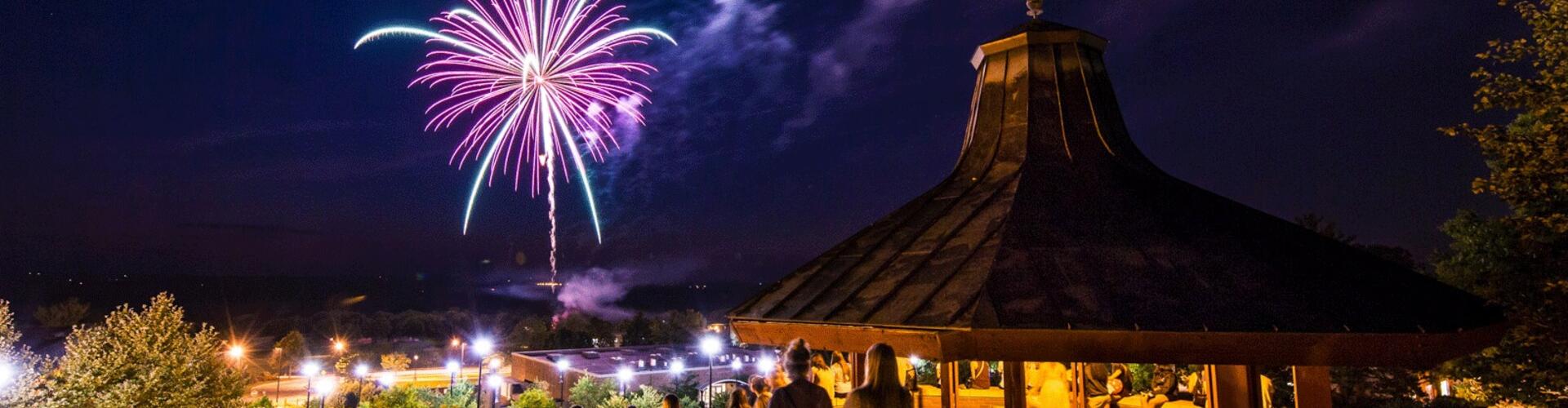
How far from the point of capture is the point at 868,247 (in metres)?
7.91

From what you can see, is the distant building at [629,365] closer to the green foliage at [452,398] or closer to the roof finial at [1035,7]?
the green foliage at [452,398]

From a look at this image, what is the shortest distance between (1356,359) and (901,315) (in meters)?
3.42

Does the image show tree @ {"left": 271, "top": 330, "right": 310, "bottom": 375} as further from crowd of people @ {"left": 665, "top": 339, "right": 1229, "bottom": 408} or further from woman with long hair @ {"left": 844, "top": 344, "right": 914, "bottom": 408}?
woman with long hair @ {"left": 844, "top": 344, "right": 914, "bottom": 408}

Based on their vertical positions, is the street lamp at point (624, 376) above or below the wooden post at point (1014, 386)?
below

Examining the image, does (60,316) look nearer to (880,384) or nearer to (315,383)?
(315,383)

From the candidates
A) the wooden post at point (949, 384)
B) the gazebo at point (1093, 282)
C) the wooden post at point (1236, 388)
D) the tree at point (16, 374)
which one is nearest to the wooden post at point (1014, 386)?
the gazebo at point (1093, 282)

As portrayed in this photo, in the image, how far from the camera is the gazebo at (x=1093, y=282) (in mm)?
5441

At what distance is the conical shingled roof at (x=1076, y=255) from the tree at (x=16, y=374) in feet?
85.5

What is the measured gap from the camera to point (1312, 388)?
6.81 meters

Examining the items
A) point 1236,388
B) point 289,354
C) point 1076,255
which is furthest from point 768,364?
point 289,354

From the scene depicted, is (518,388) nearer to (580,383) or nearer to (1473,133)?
(580,383)

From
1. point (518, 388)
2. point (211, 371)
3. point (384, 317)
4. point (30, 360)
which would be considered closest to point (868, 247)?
point (30, 360)

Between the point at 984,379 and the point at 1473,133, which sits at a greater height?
the point at 1473,133

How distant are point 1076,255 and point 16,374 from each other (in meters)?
30.4
